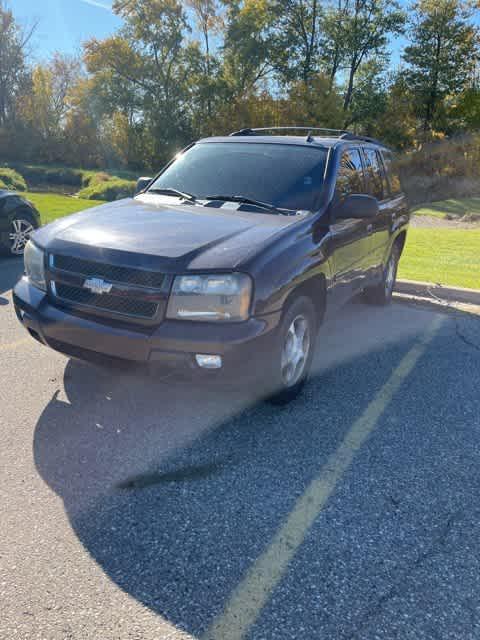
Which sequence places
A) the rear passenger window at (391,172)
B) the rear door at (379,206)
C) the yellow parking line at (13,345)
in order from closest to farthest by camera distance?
the yellow parking line at (13,345), the rear door at (379,206), the rear passenger window at (391,172)

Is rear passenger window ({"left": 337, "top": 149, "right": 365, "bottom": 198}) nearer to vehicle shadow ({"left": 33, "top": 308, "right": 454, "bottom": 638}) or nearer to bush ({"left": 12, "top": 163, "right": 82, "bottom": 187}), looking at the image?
vehicle shadow ({"left": 33, "top": 308, "right": 454, "bottom": 638})

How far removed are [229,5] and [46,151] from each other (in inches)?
810

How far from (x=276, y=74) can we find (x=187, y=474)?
1863 inches

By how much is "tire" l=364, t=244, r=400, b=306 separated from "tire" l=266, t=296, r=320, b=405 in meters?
2.54

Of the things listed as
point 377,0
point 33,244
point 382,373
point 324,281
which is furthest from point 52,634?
point 377,0

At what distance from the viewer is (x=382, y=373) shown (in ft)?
15.5

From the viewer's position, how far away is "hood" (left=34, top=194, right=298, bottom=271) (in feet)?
10.8

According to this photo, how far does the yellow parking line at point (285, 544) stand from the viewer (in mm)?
2188

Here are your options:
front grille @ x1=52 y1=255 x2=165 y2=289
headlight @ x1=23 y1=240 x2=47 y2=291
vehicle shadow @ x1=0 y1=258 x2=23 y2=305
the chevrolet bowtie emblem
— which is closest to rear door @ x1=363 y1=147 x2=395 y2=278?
front grille @ x1=52 y1=255 x2=165 y2=289

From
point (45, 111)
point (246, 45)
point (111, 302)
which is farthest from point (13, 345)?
point (45, 111)

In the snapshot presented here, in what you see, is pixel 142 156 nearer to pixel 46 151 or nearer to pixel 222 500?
pixel 46 151

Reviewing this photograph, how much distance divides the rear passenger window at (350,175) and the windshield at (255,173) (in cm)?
20

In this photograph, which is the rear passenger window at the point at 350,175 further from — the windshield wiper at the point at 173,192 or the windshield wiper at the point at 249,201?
the windshield wiper at the point at 173,192

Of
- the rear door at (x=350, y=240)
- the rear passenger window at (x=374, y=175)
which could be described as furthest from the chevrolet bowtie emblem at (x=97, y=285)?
the rear passenger window at (x=374, y=175)
